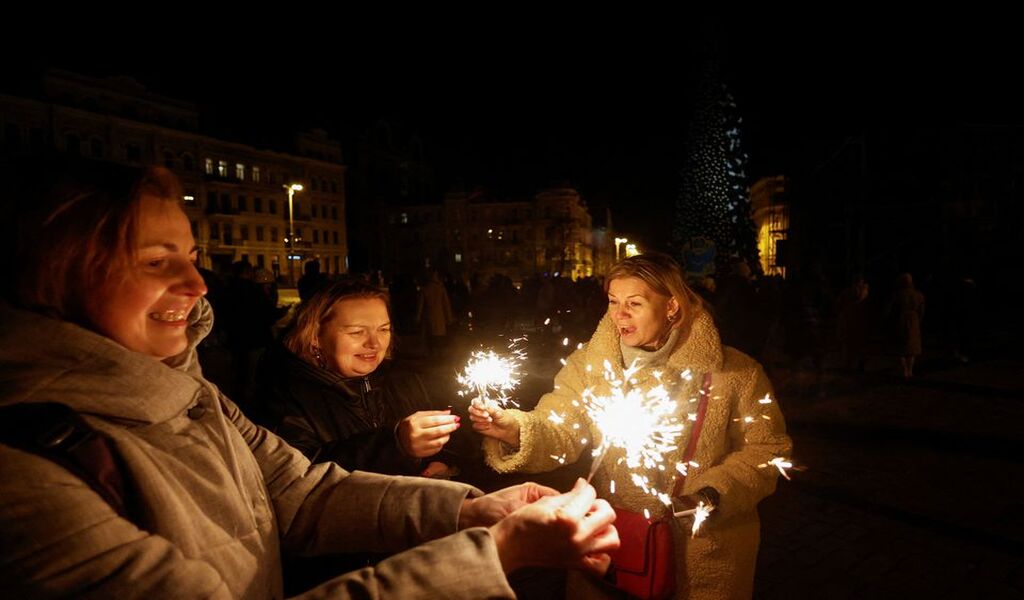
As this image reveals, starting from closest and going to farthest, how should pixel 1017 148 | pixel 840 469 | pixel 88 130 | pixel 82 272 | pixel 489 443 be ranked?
pixel 82 272
pixel 489 443
pixel 840 469
pixel 1017 148
pixel 88 130

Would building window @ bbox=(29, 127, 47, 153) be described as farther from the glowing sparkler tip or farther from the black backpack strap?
the glowing sparkler tip

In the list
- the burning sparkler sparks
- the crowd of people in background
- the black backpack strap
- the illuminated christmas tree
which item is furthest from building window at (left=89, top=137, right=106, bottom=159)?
the burning sparkler sparks

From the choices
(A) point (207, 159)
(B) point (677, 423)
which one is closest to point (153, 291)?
(B) point (677, 423)

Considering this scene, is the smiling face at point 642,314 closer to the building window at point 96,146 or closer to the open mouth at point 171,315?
the open mouth at point 171,315

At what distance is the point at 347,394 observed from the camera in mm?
3348

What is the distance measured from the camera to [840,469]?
7156mm

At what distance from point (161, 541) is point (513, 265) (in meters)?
86.6

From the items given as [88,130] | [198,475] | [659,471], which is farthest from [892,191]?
[88,130]

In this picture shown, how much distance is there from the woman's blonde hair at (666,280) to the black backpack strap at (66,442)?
2620 millimetres

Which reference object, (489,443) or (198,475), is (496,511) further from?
(489,443)

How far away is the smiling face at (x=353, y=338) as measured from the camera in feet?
11.3

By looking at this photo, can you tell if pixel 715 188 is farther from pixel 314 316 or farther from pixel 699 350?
pixel 314 316

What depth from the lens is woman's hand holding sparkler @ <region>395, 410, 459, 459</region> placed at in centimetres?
280

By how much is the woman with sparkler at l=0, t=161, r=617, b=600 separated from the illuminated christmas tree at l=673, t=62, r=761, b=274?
93.2ft
